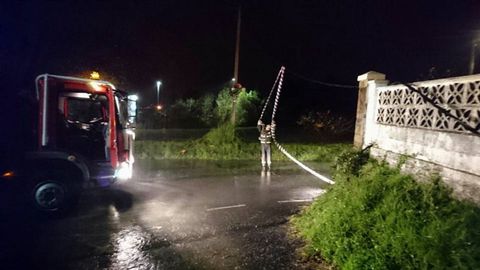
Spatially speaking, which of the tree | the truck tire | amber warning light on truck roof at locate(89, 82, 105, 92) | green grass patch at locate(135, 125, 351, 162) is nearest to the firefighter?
green grass patch at locate(135, 125, 351, 162)

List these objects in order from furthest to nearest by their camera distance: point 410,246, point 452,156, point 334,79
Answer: point 334,79 < point 452,156 < point 410,246

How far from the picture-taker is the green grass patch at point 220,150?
1370 centimetres

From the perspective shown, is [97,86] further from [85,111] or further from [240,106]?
[240,106]

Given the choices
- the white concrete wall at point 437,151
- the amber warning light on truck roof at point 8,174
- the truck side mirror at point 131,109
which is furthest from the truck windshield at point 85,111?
the white concrete wall at point 437,151

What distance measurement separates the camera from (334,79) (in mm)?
32875

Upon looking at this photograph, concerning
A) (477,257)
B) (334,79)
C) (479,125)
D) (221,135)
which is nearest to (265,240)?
(477,257)

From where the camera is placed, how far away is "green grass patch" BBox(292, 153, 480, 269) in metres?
3.66

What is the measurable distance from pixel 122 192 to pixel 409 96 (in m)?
6.74

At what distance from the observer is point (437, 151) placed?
5176 mm

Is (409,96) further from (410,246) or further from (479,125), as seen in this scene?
(410,246)

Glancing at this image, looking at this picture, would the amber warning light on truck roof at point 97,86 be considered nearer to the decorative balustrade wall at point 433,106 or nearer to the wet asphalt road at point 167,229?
→ the wet asphalt road at point 167,229

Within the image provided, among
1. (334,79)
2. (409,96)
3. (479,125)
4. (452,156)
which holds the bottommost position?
(452,156)

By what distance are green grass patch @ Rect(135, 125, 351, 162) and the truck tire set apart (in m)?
6.77

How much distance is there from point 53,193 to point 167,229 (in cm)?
246
